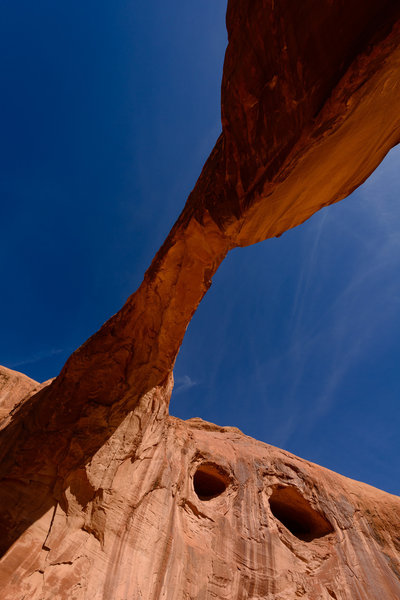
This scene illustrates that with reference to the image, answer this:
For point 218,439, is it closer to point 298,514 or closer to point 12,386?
point 298,514

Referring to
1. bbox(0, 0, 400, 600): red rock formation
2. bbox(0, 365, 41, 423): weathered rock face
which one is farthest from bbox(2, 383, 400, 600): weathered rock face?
bbox(0, 365, 41, 423): weathered rock face

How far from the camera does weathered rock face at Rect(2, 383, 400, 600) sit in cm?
555

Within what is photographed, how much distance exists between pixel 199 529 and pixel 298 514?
17.9ft

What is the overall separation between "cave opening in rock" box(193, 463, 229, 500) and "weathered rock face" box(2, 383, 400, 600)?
0.04 m

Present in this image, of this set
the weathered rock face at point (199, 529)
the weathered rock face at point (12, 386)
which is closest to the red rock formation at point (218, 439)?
the weathered rock face at point (199, 529)

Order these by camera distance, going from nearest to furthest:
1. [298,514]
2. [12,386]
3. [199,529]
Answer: [199,529] < [298,514] < [12,386]

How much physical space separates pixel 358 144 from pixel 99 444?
8.31 metres

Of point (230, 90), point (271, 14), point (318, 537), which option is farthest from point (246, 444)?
point (271, 14)

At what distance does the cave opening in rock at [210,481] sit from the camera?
10164 mm

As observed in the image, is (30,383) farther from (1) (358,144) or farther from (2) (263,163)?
(1) (358,144)

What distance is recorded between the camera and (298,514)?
1135 centimetres

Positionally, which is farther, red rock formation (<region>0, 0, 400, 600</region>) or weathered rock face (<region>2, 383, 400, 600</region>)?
weathered rock face (<region>2, 383, 400, 600</region>)

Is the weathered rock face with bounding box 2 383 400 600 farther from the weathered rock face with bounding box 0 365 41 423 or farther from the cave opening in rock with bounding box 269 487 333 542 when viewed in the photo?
the weathered rock face with bounding box 0 365 41 423

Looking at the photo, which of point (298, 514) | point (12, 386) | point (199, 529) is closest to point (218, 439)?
point (199, 529)
